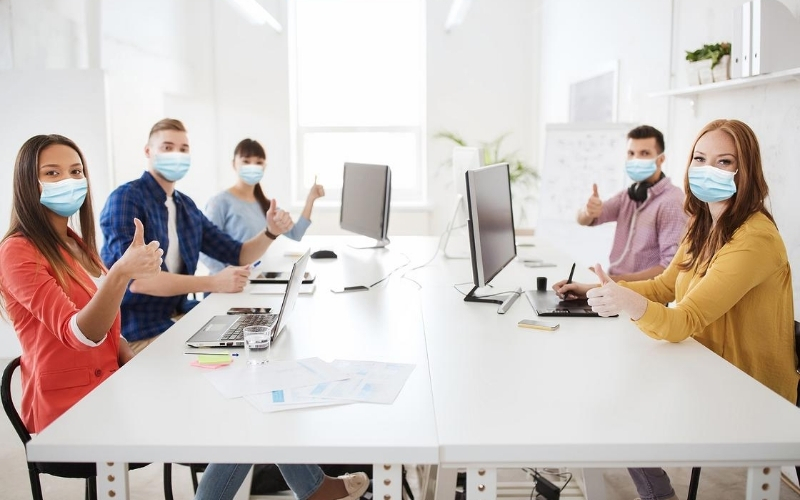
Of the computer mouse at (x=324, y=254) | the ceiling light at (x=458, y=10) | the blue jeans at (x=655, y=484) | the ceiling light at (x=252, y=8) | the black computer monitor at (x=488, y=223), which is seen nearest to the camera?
the blue jeans at (x=655, y=484)

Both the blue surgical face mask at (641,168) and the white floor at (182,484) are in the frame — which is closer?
the white floor at (182,484)

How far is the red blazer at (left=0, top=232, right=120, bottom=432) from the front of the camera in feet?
5.79

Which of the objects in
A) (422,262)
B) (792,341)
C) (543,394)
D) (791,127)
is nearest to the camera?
(543,394)

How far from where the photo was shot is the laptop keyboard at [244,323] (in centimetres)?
195

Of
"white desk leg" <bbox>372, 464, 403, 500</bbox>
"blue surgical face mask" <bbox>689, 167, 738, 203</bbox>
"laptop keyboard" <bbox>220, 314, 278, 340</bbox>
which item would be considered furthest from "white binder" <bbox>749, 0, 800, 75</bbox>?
"white desk leg" <bbox>372, 464, 403, 500</bbox>

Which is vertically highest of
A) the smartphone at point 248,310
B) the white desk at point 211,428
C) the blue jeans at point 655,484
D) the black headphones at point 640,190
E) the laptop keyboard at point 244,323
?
the black headphones at point 640,190

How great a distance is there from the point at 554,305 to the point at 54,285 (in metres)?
1.51

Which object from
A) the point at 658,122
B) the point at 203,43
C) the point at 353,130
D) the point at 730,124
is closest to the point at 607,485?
the point at 730,124

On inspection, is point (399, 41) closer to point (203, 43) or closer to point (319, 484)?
point (203, 43)

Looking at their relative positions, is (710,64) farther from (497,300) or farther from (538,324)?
(538,324)

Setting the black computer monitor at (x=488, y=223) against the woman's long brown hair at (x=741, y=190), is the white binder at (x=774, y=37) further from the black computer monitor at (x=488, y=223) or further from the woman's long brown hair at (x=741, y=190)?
the black computer monitor at (x=488, y=223)

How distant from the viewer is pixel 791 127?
267 centimetres

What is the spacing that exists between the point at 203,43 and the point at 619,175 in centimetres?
382

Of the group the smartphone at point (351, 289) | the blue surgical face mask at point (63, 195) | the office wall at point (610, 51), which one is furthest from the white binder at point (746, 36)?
the blue surgical face mask at point (63, 195)
